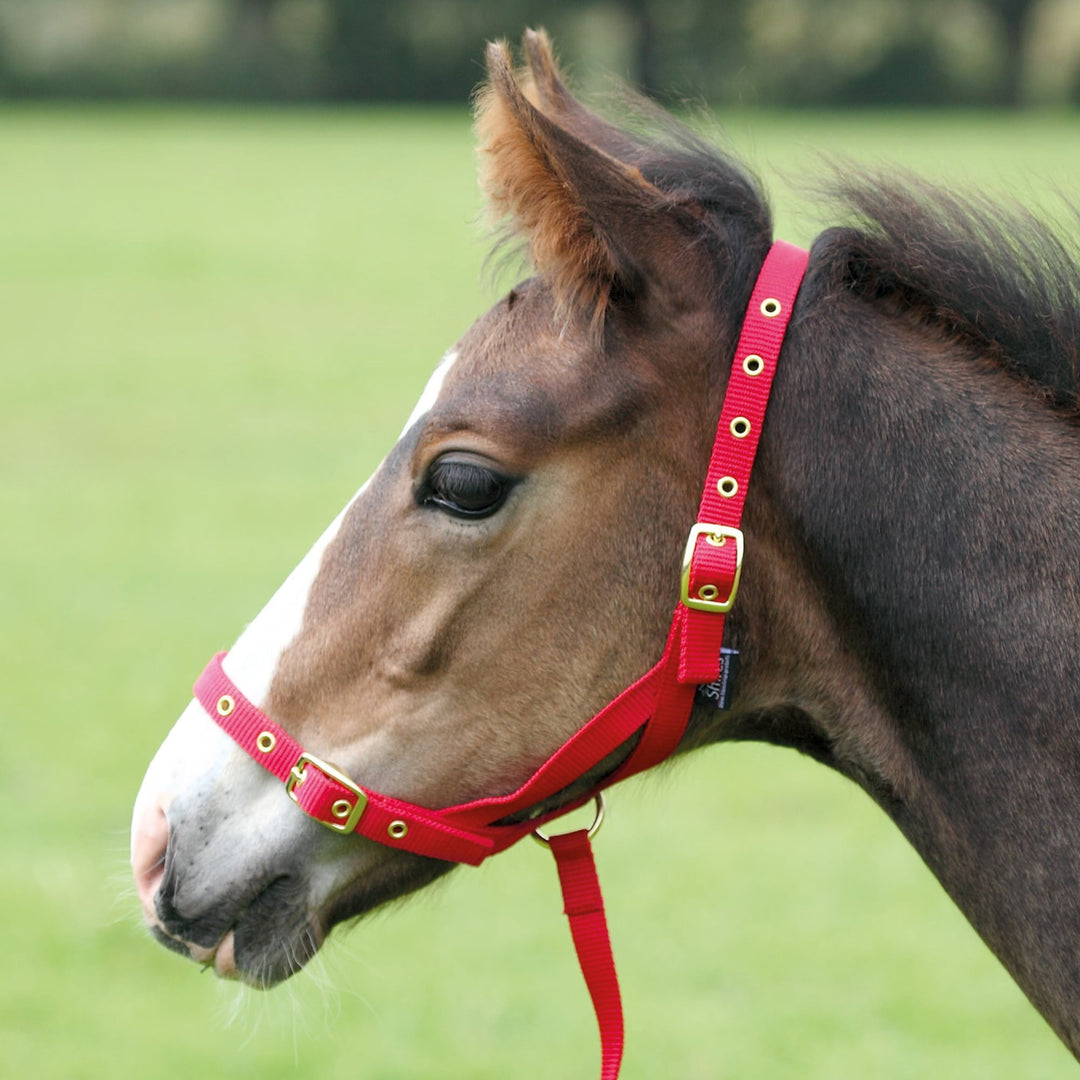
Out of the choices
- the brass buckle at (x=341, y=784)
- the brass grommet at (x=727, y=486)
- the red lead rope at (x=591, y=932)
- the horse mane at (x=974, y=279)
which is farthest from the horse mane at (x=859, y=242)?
the red lead rope at (x=591, y=932)

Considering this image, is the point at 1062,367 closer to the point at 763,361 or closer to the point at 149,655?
the point at 763,361

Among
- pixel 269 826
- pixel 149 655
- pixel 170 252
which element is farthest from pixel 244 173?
pixel 269 826

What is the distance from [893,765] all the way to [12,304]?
17.6 meters

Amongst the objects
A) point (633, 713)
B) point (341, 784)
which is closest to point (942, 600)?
point (633, 713)

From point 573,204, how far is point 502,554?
559mm

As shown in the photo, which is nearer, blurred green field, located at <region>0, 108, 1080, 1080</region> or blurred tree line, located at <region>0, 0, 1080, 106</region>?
blurred green field, located at <region>0, 108, 1080, 1080</region>

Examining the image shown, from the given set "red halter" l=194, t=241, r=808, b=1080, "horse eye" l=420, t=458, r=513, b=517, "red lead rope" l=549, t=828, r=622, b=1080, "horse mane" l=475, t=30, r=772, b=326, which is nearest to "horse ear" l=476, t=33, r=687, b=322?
"horse mane" l=475, t=30, r=772, b=326

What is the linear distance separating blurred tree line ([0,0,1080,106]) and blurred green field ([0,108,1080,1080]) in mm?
32067

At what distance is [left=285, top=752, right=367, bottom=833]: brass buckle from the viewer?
2.35 metres

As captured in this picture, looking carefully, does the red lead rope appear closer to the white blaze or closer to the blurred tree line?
the white blaze

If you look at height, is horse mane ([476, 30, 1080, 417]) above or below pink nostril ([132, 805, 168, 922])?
above

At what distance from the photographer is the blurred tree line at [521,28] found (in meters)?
45.8

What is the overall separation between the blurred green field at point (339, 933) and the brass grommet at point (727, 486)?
65cm

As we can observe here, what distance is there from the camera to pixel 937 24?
46625 mm
